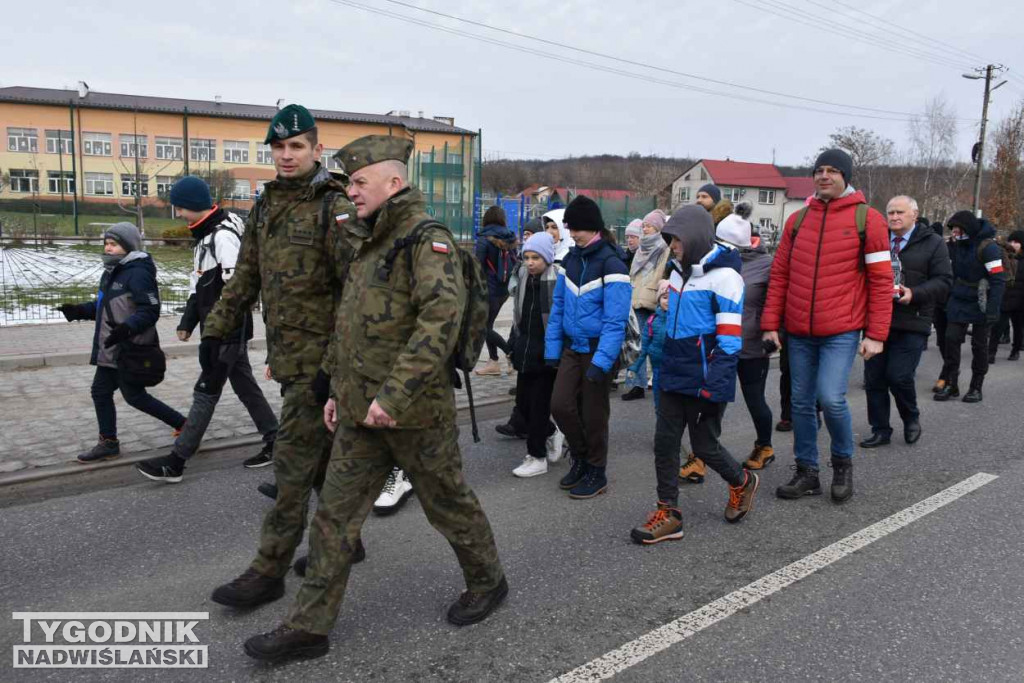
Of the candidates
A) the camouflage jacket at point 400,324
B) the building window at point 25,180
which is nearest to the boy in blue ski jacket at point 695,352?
the camouflage jacket at point 400,324

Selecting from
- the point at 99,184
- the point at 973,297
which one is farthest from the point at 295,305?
the point at 99,184

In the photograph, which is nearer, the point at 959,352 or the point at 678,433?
the point at 678,433

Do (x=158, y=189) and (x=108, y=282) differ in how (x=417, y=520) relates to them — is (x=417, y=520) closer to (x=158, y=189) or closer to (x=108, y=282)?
(x=108, y=282)

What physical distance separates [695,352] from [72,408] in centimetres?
571

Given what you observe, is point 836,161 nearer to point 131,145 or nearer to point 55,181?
point 131,145

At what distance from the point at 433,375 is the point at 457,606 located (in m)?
1.14

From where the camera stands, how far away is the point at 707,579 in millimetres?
3793

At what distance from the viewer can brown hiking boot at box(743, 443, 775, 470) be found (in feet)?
18.5

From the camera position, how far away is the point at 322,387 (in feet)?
10.7

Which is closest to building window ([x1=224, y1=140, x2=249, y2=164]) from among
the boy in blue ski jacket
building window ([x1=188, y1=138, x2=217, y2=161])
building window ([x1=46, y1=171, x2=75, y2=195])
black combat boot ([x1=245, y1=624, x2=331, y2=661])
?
building window ([x1=188, y1=138, x2=217, y2=161])

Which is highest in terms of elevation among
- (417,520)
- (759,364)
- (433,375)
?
(433,375)

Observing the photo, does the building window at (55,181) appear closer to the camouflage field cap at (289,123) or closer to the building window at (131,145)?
the building window at (131,145)

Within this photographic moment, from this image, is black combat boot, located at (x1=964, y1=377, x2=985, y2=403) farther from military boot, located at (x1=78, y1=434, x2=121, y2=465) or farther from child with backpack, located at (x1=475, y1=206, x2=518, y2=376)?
military boot, located at (x1=78, y1=434, x2=121, y2=465)

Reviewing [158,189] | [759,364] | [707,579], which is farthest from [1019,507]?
[158,189]
